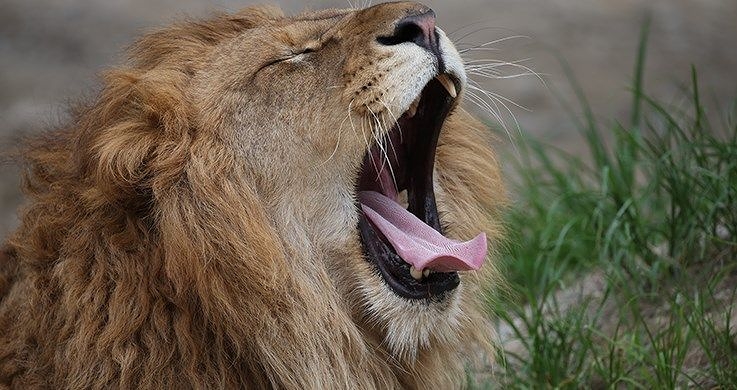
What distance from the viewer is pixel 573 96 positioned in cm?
922

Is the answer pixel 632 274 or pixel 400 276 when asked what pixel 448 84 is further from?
pixel 632 274

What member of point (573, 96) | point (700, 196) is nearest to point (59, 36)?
point (573, 96)

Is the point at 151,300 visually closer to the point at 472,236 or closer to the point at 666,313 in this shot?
the point at 472,236

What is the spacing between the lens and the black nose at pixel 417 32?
3.15 meters

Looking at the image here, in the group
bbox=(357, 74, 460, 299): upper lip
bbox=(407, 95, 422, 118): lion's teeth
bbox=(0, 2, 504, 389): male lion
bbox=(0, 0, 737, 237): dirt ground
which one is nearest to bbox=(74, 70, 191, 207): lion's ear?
bbox=(0, 2, 504, 389): male lion

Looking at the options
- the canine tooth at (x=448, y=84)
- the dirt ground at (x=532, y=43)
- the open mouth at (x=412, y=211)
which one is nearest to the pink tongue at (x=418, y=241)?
the open mouth at (x=412, y=211)

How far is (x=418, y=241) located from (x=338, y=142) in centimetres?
37

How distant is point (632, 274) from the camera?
4.37 m

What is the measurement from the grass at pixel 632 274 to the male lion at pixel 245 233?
0.58 metres

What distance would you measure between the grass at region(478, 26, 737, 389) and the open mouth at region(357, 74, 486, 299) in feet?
1.53

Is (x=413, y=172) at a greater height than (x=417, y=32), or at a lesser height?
lesser

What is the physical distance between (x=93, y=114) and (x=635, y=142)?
7.89ft

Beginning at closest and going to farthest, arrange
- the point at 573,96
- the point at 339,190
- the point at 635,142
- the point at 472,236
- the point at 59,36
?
the point at 339,190 → the point at 472,236 → the point at 635,142 → the point at 573,96 → the point at 59,36

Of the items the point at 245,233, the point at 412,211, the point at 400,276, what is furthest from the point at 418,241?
the point at 245,233
